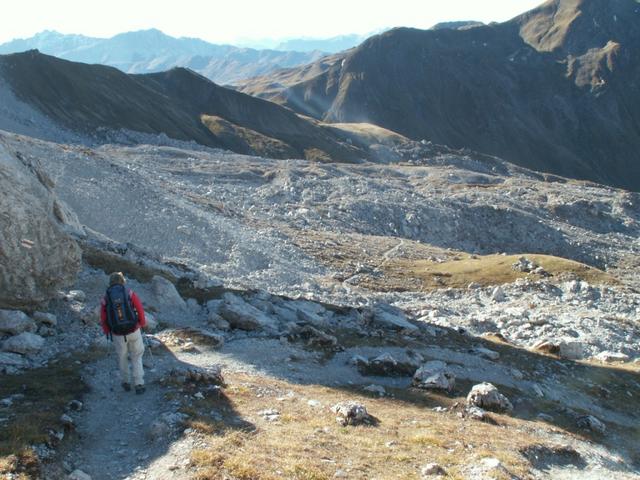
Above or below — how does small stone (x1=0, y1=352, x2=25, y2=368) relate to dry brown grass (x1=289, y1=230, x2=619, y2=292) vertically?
above

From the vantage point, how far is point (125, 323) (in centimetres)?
1325

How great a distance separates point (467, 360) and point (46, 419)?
15.2 metres

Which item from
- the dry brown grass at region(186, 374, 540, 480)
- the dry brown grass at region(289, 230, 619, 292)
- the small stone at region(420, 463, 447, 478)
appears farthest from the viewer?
the dry brown grass at region(289, 230, 619, 292)

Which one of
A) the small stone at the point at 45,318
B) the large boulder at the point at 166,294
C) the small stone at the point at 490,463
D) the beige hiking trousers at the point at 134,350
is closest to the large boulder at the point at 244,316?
the large boulder at the point at 166,294

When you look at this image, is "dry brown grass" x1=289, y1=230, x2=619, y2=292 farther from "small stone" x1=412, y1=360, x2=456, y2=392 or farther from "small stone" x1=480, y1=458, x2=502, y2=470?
"small stone" x1=480, y1=458, x2=502, y2=470

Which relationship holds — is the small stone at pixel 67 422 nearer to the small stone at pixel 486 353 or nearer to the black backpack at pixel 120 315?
the black backpack at pixel 120 315

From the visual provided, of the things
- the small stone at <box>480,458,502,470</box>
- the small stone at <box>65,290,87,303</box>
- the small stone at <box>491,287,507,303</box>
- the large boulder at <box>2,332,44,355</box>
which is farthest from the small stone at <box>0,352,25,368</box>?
the small stone at <box>491,287,507,303</box>

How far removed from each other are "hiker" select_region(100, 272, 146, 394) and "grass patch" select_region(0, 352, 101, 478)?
3.89 feet

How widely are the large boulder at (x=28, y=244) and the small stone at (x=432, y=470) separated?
478 inches

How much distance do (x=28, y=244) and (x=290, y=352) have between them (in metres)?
8.21

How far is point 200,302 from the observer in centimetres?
2330

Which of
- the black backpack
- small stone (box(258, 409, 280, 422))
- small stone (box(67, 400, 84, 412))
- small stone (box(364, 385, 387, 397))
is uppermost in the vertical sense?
the black backpack

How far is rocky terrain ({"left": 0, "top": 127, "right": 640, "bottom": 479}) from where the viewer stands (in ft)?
36.6

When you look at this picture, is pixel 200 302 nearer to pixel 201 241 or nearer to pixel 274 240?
pixel 201 241
